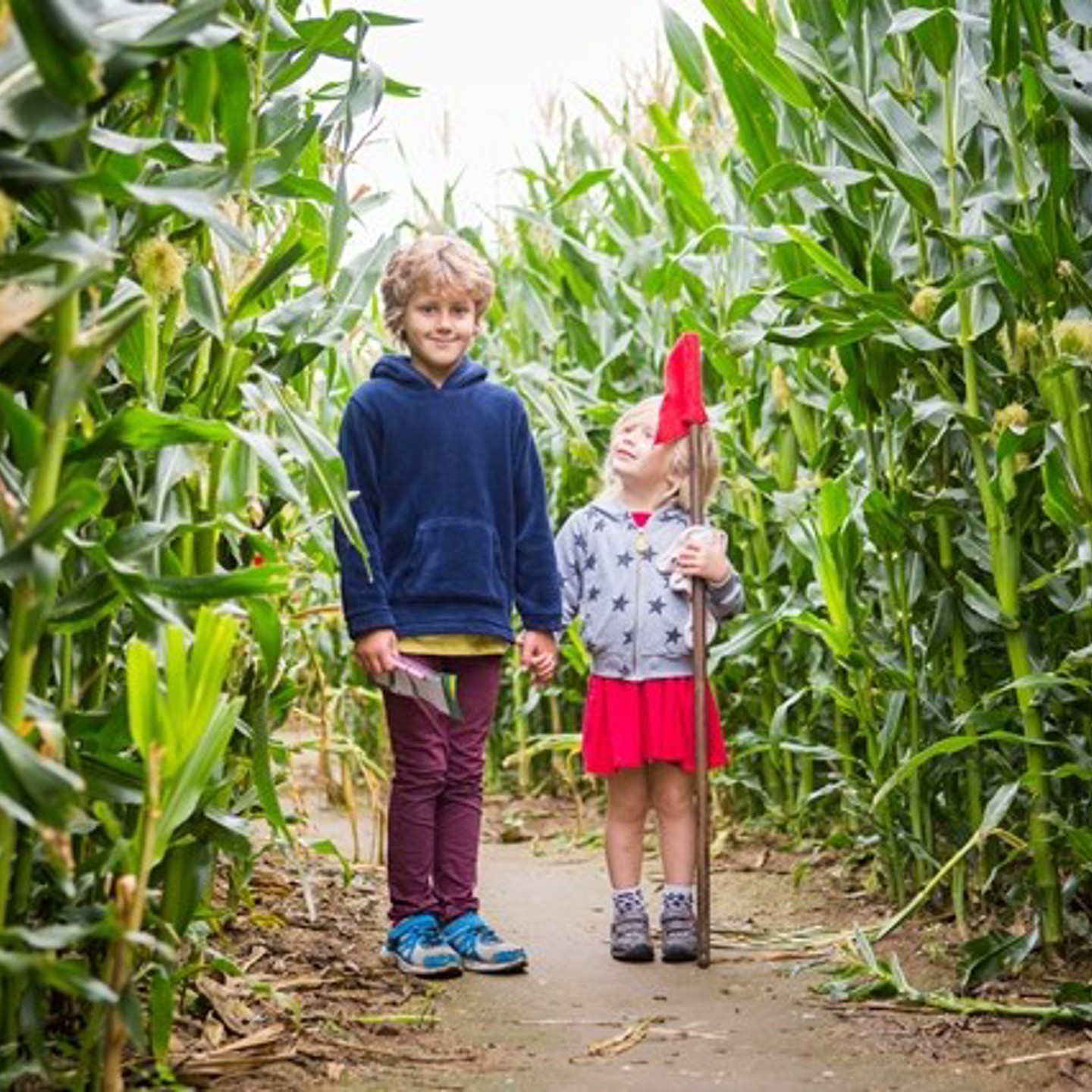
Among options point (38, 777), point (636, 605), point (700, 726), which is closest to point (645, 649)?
point (636, 605)

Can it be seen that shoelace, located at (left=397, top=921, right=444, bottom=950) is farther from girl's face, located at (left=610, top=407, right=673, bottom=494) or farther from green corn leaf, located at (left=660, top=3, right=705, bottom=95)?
green corn leaf, located at (left=660, top=3, right=705, bottom=95)

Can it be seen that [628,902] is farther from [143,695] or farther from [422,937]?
[143,695]

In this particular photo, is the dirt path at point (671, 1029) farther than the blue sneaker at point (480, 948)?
No

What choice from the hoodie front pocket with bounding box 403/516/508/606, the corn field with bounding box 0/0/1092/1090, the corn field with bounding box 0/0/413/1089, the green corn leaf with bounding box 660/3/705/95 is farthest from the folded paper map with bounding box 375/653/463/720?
the green corn leaf with bounding box 660/3/705/95

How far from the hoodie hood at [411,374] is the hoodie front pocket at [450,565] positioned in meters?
0.30

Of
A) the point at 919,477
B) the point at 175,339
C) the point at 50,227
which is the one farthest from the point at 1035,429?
the point at 50,227

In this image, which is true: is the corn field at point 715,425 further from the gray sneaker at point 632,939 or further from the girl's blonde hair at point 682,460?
the gray sneaker at point 632,939

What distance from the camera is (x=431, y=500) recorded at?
3678 millimetres

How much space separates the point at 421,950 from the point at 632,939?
51cm

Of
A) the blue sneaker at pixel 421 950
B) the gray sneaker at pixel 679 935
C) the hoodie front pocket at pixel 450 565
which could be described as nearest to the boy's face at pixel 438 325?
the hoodie front pocket at pixel 450 565

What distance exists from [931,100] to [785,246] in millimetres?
615

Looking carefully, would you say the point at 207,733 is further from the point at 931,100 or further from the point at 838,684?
the point at 838,684

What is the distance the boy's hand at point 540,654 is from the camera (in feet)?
12.4

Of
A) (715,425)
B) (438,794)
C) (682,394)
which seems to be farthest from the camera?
(715,425)
